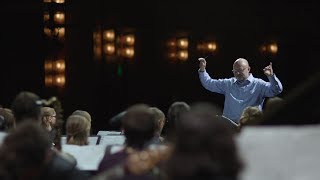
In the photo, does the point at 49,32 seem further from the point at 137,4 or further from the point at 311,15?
the point at 311,15

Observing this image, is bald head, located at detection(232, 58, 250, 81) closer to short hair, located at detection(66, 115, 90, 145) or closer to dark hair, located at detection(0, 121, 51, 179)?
short hair, located at detection(66, 115, 90, 145)

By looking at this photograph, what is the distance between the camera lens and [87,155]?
5.25m

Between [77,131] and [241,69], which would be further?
[241,69]

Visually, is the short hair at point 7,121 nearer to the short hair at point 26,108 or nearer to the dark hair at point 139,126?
the short hair at point 26,108

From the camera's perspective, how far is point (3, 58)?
50.9 feet

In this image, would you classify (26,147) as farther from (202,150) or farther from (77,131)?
(77,131)

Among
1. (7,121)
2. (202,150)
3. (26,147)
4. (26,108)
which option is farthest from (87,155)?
(202,150)

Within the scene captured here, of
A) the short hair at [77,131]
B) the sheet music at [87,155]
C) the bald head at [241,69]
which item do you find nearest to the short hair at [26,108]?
the sheet music at [87,155]

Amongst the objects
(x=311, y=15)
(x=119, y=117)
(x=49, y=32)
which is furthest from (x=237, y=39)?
(x=119, y=117)

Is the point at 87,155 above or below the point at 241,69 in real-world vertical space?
below

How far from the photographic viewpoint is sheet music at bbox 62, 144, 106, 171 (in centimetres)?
504

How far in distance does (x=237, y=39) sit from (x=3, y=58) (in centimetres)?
475

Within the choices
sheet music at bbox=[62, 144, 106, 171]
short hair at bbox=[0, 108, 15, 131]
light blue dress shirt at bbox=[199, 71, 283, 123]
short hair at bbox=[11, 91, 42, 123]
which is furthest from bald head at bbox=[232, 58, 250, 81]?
short hair at bbox=[11, 91, 42, 123]

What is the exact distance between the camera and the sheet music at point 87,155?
16.5 feet
